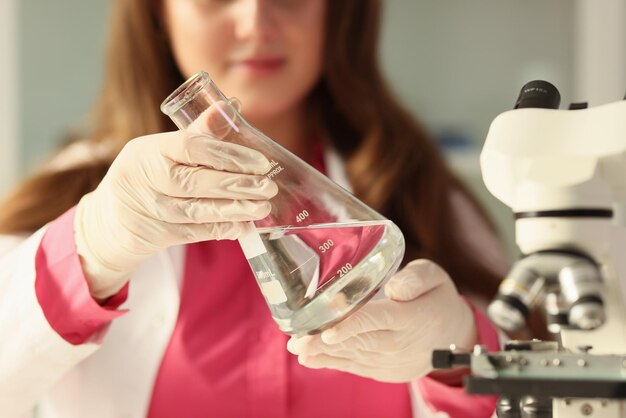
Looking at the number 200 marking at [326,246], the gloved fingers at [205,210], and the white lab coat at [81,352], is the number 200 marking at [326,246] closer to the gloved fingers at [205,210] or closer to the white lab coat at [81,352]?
the gloved fingers at [205,210]

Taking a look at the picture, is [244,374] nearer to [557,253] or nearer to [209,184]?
[209,184]

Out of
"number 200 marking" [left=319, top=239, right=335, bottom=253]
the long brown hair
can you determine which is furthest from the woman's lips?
"number 200 marking" [left=319, top=239, right=335, bottom=253]

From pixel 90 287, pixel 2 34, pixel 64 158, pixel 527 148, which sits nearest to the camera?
pixel 527 148

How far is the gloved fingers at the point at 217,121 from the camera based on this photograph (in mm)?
692

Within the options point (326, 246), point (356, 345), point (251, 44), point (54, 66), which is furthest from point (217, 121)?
point (54, 66)

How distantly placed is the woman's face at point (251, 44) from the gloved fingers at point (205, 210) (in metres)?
0.42

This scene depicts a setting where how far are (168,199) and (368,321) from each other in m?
0.22

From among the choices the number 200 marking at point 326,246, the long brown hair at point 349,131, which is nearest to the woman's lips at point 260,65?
the long brown hair at point 349,131

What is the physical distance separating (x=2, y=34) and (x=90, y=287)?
4.04ft

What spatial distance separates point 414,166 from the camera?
1.32 metres

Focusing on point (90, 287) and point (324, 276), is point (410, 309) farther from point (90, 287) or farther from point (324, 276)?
point (90, 287)

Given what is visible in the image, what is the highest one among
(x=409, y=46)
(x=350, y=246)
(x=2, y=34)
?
(x=2, y=34)

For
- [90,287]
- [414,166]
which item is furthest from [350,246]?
[414,166]

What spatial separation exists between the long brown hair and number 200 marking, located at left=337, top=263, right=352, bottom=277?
1.66ft
